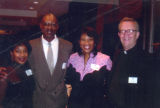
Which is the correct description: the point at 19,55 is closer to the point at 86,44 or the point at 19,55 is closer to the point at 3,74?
the point at 3,74

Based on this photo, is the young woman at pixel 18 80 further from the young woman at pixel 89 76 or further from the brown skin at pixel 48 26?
the young woman at pixel 89 76

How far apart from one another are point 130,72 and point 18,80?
108 centimetres

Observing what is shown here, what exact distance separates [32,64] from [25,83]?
203mm

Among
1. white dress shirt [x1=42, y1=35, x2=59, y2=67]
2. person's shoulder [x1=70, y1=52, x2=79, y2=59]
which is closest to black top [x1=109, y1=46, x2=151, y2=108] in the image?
person's shoulder [x1=70, y1=52, x2=79, y2=59]

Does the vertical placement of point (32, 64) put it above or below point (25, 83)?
above

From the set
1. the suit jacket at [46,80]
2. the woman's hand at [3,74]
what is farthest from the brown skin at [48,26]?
the woman's hand at [3,74]

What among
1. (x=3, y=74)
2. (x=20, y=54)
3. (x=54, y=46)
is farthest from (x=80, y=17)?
(x=3, y=74)

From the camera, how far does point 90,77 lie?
2.10m

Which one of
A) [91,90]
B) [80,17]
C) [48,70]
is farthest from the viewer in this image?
[80,17]

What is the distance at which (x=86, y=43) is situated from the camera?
2.16m

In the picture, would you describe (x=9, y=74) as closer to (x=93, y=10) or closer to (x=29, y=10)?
(x=29, y=10)

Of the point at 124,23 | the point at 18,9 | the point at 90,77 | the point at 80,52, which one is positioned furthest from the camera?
the point at 18,9

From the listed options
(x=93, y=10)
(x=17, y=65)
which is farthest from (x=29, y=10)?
(x=17, y=65)

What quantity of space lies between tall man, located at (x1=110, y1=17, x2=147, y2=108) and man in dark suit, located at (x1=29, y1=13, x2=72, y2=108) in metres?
0.53
